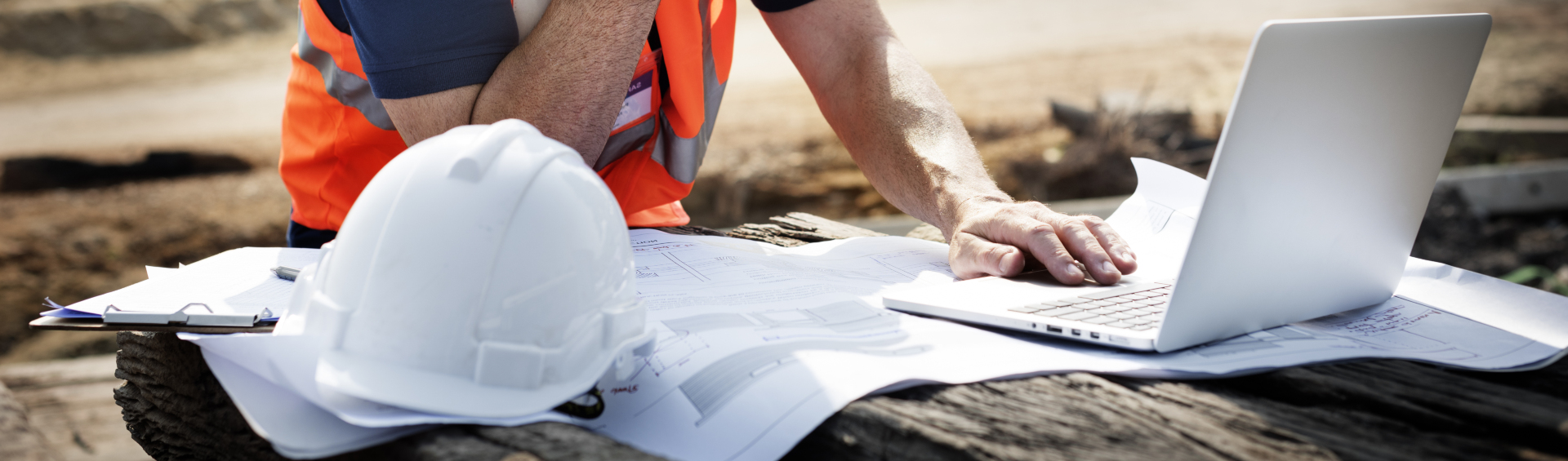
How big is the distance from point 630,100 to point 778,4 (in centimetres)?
43

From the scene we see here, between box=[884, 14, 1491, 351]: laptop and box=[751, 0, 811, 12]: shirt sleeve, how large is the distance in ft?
2.83

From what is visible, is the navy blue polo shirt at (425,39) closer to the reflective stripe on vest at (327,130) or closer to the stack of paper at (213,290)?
the reflective stripe on vest at (327,130)

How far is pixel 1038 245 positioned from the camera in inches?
44.7

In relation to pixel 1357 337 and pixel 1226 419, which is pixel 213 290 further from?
pixel 1357 337

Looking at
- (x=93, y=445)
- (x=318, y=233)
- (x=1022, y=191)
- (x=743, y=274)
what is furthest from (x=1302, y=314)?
(x=1022, y=191)

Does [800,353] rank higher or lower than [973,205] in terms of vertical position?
lower

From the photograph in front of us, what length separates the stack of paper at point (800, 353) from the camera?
739mm

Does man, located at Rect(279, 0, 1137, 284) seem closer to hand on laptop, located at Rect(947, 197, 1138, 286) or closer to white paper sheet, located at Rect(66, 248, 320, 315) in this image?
hand on laptop, located at Rect(947, 197, 1138, 286)

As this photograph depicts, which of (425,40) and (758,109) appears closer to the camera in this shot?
(425,40)

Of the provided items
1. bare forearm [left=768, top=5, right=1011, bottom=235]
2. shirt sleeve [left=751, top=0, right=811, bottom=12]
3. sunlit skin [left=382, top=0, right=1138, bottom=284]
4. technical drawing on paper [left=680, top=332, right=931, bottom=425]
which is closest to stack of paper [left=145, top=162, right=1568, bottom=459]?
technical drawing on paper [left=680, top=332, right=931, bottom=425]

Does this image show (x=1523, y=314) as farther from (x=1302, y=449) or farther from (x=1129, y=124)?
(x=1129, y=124)

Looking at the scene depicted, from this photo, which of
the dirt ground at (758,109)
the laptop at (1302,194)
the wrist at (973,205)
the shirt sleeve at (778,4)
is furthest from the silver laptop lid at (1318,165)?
the dirt ground at (758,109)

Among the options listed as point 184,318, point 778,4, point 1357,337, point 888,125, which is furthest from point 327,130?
point 1357,337

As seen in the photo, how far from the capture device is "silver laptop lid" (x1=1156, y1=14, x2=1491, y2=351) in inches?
29.0
